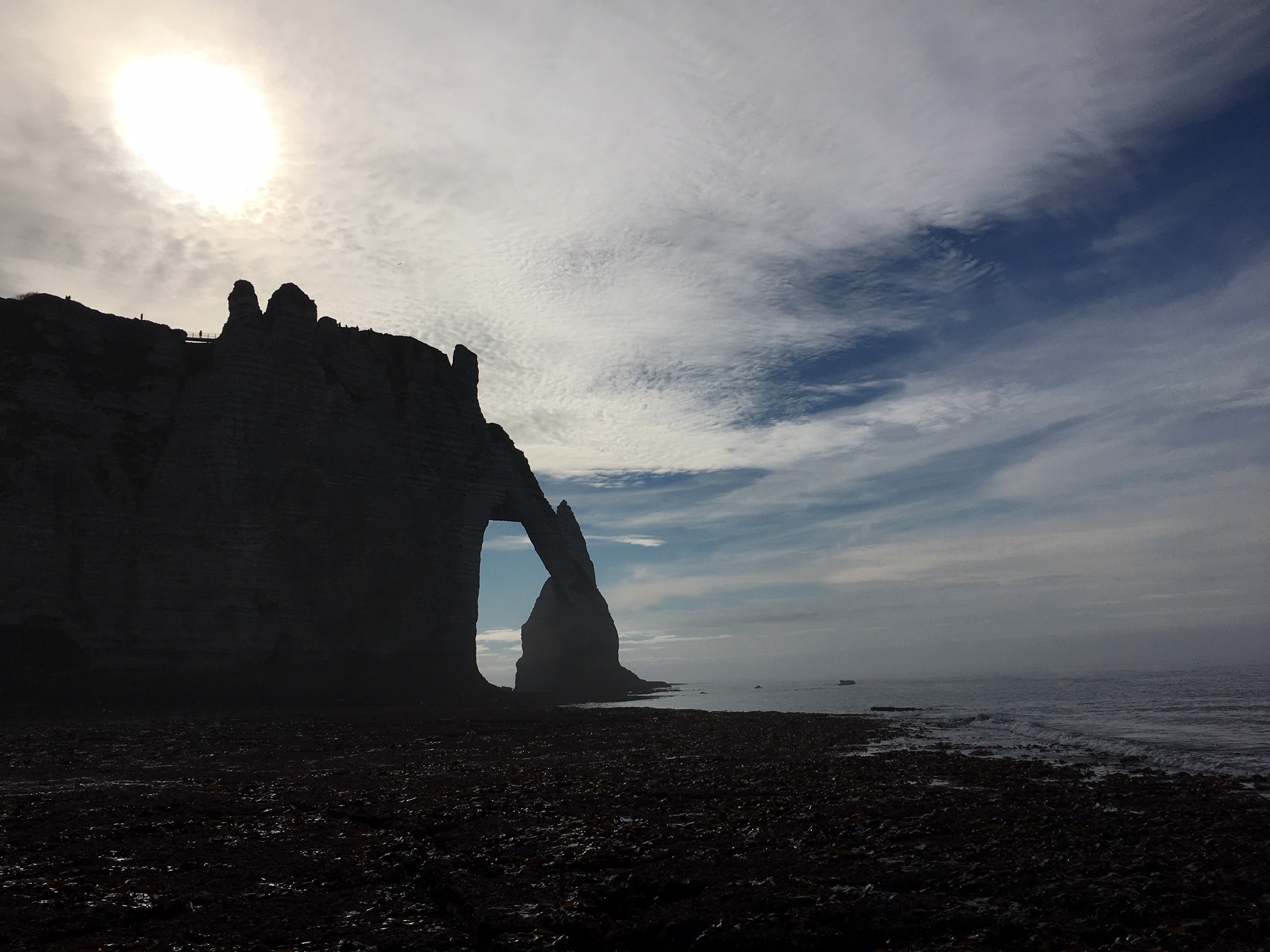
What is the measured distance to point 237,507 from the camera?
46.6 meters

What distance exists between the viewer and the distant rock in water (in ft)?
138

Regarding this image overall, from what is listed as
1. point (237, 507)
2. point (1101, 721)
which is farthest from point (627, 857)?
point (237, 507)

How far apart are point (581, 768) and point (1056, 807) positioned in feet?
36.0

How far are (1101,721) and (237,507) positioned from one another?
162 feet

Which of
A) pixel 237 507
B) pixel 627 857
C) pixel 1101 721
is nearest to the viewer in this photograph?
pixel 627 857

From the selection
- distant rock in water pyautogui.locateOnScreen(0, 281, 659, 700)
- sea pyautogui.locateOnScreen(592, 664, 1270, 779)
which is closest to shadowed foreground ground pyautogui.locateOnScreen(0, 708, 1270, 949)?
sea pyautogui.locateOnScreen(592, 664, 1270, 779)

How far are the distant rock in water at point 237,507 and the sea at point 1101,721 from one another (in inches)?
1143

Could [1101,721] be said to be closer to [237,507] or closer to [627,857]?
[627,857]

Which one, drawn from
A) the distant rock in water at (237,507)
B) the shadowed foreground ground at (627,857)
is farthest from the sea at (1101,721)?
the distant rock in water at (237,507)

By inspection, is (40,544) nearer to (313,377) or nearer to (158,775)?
(313,377)

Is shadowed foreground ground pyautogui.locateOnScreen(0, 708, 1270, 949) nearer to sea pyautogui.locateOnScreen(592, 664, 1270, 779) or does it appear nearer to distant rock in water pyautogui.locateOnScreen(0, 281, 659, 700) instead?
sea pyautogui.locateOnScreen(592, 664, 1270, 779)

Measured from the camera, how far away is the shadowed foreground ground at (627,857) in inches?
304

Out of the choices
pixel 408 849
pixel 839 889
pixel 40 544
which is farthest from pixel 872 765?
pixel 40 544

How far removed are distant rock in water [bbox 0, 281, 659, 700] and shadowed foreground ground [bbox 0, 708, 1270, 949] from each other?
85.5 feet
